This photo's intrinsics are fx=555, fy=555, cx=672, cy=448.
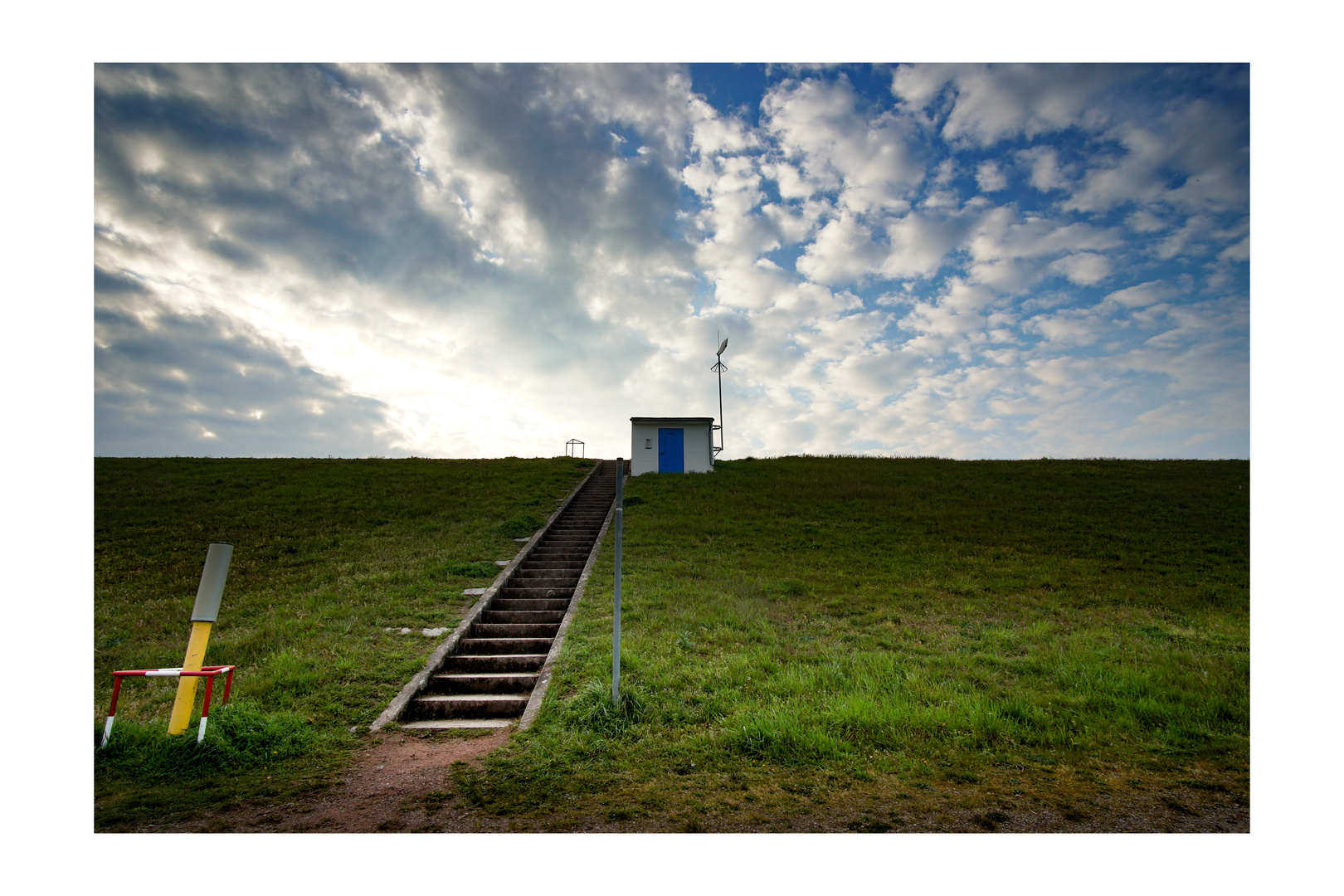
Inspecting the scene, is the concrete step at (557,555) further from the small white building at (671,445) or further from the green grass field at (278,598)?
the small white building at (671,445)

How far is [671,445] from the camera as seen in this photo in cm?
2850

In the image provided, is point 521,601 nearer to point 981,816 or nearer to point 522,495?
point 981,816

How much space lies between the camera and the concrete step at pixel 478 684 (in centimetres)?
837

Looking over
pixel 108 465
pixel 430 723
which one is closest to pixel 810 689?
pixel 430 723

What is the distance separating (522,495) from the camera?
2319 cm

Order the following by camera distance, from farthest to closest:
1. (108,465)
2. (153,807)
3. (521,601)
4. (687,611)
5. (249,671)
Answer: (108,465) → (521,601) → (687,611) → (249,671) → (153,807)

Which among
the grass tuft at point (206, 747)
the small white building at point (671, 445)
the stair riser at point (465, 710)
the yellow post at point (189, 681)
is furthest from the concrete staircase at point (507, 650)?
the small white building at point (671, 445)

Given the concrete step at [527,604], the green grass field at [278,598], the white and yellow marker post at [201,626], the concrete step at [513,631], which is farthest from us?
the concrete step at [527,604]

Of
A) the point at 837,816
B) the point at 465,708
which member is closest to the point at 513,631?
the point at 465,708

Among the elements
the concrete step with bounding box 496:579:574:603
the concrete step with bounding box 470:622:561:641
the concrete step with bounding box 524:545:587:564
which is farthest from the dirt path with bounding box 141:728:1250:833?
the concrete step with bounding box 524:545:587:564

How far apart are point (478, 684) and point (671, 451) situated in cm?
2053

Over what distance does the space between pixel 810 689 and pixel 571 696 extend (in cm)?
325

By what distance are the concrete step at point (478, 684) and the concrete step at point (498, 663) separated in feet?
1.73

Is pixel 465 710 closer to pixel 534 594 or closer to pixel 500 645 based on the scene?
pixel 500 645
